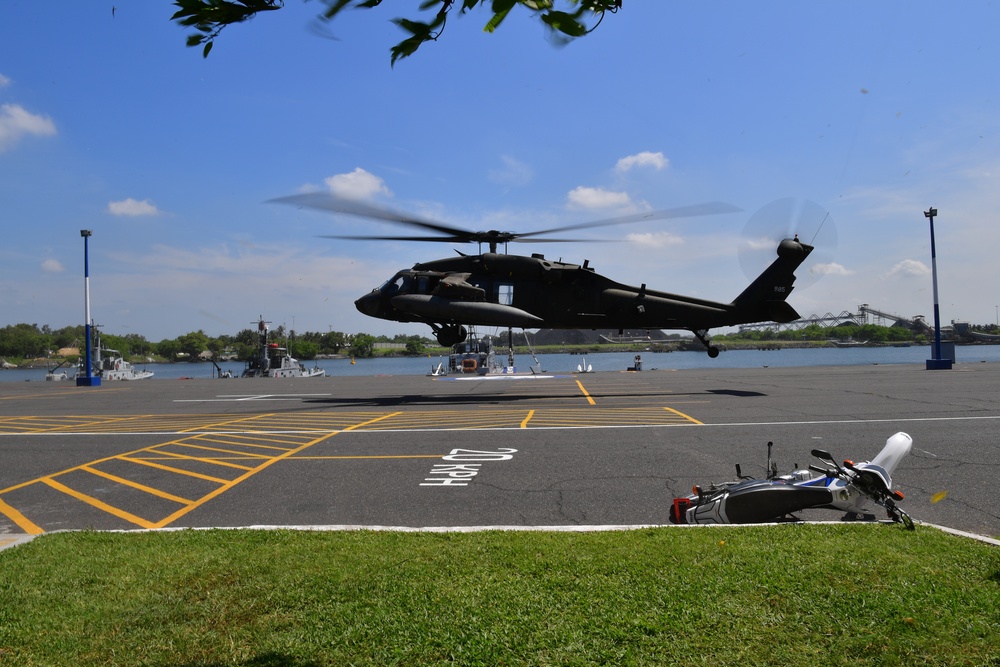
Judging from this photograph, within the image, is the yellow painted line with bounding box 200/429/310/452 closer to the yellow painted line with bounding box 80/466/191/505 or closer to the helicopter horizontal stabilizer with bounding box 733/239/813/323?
the yellow painted line with bounding box 80/466/191/505

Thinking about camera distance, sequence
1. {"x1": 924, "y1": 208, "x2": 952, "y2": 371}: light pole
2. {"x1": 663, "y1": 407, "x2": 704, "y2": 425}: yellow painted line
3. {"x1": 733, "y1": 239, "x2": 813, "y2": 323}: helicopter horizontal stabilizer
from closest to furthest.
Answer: {"x1": 663, "y1": 407, "x2": 704, "y2": 425}: yellow painted line, {"x1": 733, "y1": 239, "x2": 813, "y2": 323}: helicopter horizontal stabilizer, {"x1": 924, "y1": 208, "x2": 952, "y2": 371}: light pole

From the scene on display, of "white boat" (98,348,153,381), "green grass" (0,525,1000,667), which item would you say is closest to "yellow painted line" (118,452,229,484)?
"green grass" (0,525,1000,667)

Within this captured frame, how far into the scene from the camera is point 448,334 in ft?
69.0

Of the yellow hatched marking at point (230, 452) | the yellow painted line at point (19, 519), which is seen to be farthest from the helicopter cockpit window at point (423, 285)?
the yellow painted line at point (19, 519)

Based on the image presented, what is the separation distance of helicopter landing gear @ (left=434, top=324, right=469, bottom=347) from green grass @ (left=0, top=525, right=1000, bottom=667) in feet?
50.5

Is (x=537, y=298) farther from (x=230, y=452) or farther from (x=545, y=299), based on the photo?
(x=230, y=452)

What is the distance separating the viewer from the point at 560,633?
349 centimetres

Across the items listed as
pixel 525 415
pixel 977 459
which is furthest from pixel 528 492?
pixel 525 415

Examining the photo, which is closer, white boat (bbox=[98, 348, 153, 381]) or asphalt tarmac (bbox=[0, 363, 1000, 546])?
asphalt tarmac (bbox=[0, 363, 1000, 546])

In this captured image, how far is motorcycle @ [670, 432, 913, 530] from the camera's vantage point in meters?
5.45

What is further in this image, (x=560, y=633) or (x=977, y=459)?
(x=977, y=459)

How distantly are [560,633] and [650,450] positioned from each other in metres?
7.55

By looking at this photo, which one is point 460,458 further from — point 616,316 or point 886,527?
point 616,316

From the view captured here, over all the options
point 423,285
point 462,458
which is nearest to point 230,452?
point 462,458
